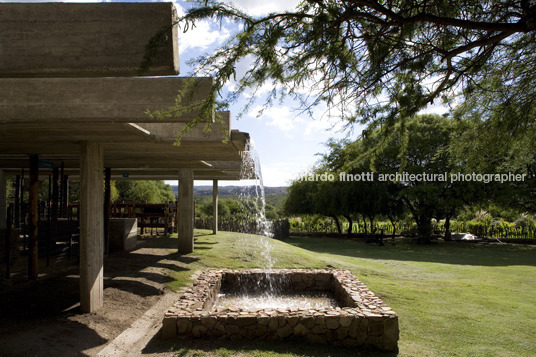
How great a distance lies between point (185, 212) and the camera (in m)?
13.5

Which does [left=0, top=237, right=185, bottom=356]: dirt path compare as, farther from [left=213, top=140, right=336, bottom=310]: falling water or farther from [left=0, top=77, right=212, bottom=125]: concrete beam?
[left=0, top=77, right=212, bottom=125]: concrete beam

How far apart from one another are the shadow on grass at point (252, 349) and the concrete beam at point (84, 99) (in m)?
3.28

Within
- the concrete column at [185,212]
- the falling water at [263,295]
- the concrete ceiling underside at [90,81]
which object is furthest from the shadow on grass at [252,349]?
the concrete column at [185,212]

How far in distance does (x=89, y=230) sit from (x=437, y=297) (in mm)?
7708

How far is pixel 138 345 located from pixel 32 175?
19.1ft

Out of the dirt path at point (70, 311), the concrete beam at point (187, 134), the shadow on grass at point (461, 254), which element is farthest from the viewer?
the shadow on grass at point (461, 254)

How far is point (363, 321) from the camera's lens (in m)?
5.64

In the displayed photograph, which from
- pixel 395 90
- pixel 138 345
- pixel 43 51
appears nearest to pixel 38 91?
pixel 43 51

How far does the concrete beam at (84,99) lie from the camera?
486 centimetres

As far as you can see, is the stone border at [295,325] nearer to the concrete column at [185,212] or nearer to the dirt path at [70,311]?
the dirt path at [70,311]

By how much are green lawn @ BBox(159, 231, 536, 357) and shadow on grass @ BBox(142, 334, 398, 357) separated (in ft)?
0.05

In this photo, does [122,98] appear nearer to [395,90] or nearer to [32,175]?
[395,90]

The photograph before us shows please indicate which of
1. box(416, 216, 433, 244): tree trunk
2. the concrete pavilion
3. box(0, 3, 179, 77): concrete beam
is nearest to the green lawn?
the concrete pavilion

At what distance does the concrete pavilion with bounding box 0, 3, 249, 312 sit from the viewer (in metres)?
3.49
